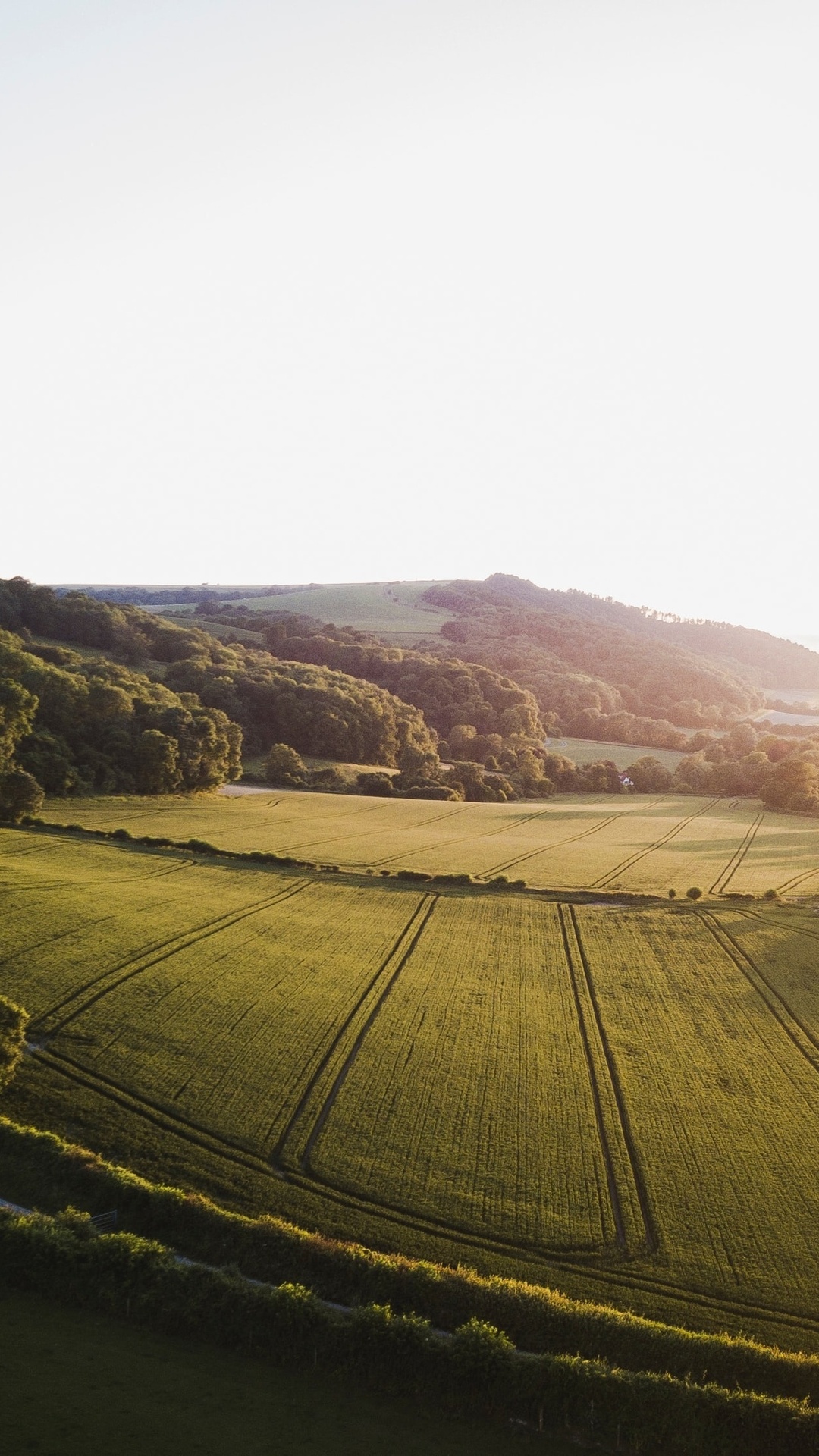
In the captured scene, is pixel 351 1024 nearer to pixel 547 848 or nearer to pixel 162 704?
pixel 547 848

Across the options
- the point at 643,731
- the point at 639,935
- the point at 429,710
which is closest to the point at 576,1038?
the point at 639,935

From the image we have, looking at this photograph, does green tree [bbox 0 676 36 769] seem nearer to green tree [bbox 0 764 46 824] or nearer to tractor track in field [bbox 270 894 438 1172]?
green tree [bbox 0 764 46 824]

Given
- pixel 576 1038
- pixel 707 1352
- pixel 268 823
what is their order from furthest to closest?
pixel 268 823 < pixel 576 1038 < pixel 707 1352

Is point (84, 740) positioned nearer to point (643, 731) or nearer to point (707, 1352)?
point (707, 1352)

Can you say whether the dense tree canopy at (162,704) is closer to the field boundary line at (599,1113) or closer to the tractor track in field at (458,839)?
the tractor track in field at (458,839)

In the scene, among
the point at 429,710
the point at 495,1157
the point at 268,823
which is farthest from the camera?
the point at 429,710

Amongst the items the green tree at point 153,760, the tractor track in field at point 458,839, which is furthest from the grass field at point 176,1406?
the green tree at point 153,760
